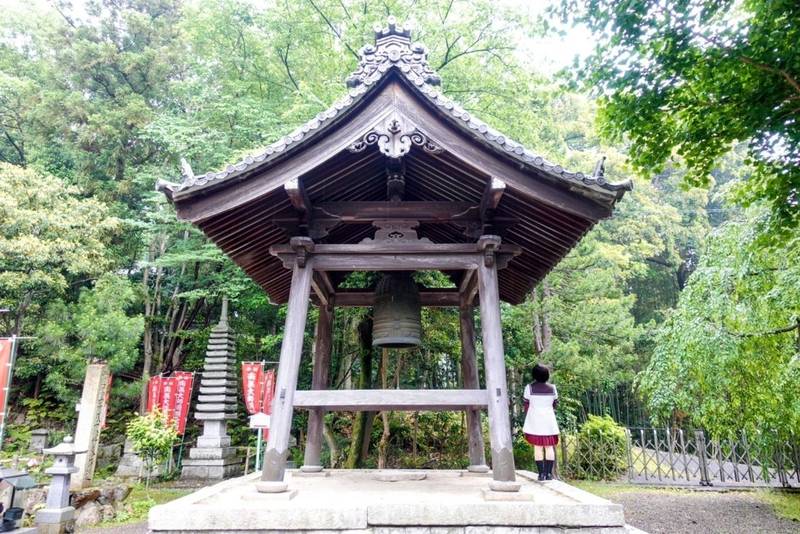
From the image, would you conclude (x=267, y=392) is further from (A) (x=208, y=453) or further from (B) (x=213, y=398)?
(A) (x=208, y=453)

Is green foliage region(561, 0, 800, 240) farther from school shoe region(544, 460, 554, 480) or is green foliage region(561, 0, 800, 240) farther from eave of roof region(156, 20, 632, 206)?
school shoe region(544, 460, 554, 480)

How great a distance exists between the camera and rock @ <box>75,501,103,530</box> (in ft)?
34.6

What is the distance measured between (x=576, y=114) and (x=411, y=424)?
713 inches

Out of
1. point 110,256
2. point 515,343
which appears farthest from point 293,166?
point 110,256

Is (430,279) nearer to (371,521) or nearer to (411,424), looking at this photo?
(411,424)

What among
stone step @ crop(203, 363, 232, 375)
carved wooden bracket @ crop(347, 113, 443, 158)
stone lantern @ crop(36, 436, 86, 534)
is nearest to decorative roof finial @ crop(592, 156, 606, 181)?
carved wooden bracket @ crop(347, 113, 443, 158)

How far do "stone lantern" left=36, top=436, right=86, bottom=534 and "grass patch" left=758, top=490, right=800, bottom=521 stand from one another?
14244 millimetres

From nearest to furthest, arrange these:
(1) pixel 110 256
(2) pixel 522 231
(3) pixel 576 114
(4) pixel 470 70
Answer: (2) pixel 522 231 → (4) pixel 470 70 → (1) pixel 110 256 → (3) pixel 576 114

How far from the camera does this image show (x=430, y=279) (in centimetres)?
1143

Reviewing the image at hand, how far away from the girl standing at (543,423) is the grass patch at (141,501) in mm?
8588

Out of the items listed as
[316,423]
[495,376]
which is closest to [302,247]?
[495,376]

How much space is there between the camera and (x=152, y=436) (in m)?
12.9

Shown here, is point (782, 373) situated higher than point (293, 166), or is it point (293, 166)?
point (293, 166)

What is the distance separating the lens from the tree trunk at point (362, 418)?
410 inches
